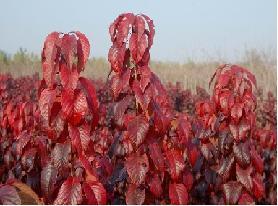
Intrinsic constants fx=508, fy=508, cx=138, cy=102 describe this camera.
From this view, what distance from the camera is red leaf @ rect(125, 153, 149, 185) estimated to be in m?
2.19

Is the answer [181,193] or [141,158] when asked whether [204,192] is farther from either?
[141,158]

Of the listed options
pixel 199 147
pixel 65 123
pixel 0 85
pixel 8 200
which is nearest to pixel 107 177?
pixel 65 123

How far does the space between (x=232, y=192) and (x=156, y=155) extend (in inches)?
27.8

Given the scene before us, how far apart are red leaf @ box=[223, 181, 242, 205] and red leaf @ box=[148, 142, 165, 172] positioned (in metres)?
0.64

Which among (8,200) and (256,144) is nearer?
(8,200)

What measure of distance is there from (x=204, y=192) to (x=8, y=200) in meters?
2.43

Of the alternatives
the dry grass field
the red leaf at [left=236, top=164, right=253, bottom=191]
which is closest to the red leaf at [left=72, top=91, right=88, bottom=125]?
the red leaf at [left=236, top=164, right=253, bottom=191]

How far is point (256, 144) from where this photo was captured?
15.7 ft

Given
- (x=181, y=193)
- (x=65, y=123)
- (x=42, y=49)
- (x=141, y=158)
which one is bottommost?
(x=181, y=193)

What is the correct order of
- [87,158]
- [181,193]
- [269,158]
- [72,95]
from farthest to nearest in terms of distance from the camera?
1. [269,158]
2. [181,193]
3. [87,158]
4. [72,95]

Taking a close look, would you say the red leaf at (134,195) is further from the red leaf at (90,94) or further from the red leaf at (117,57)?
the red leaf at (117,57)

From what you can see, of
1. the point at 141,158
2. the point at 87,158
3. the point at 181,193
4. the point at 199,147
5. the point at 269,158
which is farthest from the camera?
the point at 269,158

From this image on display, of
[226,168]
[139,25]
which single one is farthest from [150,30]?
[226,168]

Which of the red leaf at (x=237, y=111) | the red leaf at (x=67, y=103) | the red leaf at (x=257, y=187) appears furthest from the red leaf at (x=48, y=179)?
the red leaf at (x=257, y=187)
